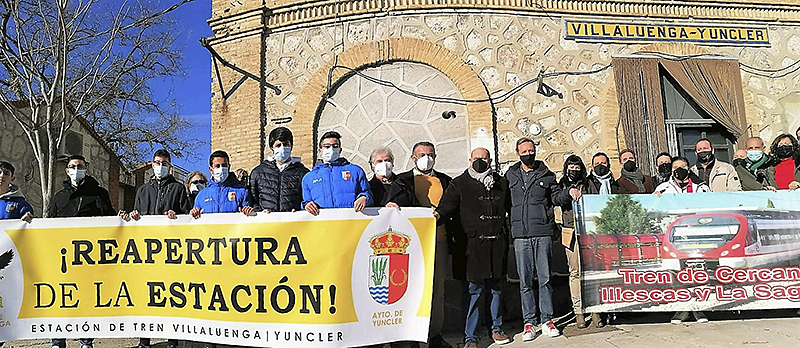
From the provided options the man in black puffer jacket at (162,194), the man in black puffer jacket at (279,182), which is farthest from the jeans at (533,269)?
the man in black puffer jacket at (162,194)

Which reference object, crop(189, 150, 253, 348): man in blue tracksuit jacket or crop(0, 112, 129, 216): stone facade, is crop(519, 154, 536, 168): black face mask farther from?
crop(0, 112, 129, 216): stone facade

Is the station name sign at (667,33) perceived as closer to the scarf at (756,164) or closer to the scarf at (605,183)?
the scarf at (756,164)

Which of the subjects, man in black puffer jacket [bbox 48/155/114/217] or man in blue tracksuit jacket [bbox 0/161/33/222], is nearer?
man in blue tracksuit jacket [bbox 0/161/33/222]

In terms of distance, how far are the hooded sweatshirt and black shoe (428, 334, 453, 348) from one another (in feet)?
11.9

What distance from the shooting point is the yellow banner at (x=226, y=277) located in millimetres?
3977

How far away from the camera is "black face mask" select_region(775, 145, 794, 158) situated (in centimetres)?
553

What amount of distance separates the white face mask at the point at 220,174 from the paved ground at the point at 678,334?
158 cm

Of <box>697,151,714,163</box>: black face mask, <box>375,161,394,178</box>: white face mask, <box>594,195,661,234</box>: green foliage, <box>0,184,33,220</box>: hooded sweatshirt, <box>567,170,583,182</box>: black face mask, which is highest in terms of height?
<box>697,151,714,163</box>: black face mask

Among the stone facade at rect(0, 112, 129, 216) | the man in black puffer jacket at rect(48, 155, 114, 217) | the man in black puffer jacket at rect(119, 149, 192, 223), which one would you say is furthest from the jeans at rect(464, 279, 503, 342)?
the stone facade at rect(0, 112, 129, 216)

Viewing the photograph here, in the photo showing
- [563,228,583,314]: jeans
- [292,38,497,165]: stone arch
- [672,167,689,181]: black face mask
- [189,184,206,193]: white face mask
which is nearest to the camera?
[563,228,583,314]: jeans

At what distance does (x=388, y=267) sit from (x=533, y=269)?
1.40 m

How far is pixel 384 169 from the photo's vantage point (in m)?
4.38

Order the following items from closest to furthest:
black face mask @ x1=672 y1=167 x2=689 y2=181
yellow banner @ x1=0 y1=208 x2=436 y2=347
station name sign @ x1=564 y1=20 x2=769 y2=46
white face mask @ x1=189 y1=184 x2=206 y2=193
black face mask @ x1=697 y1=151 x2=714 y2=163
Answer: yellow banner @ x1=0 y1=208 x2=436 y2=347
black face mask @ x1=672 y1=167 x2=689 y2=181
black face mask @ x1=697 y1=151 x2=714 y2=163
white face mask @ x1=189 y1=184 x2=206 y2=193
station name sign @ x1=564 y1=20 x2=769 y2=46

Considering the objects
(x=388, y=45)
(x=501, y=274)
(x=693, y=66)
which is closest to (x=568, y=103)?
(x=693, y=66)
